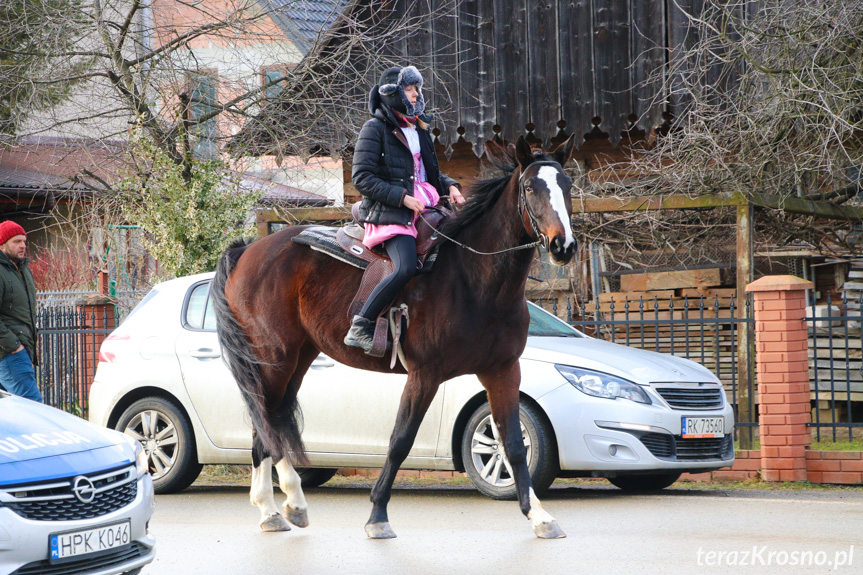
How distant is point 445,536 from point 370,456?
2.00 meters

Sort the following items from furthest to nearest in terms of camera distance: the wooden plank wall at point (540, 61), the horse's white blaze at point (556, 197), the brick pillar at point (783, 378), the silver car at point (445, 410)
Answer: the wooden plank wall at point (540, 61), the brick pillar at point (783, 378), the silver car at point (445, 410), the horse's white blaze at point (556, 197)

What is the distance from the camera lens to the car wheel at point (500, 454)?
27.8 ft

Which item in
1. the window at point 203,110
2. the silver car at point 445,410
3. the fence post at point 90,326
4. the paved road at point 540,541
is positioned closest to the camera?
the paved road at point 540,541

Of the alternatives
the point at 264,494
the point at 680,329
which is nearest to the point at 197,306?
the point at 264,494

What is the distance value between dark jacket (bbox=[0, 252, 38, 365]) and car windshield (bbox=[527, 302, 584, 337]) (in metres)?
4.61

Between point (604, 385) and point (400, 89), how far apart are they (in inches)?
111

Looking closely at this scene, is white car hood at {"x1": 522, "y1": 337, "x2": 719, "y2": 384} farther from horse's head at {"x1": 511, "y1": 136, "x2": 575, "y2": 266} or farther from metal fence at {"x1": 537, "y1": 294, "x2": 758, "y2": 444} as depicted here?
metal fence at {"x1": 537, "y1": 294, "x2": 758, "y2": 444}

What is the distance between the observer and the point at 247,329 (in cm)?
809

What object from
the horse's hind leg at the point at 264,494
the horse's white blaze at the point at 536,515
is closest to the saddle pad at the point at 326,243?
the horse's hind leg at the point at 264,494

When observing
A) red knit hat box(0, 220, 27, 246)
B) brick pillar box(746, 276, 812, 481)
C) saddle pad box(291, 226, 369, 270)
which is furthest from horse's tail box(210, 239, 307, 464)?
brick pillar box(746, 276, 812, 481)

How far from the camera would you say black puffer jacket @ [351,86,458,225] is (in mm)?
7305

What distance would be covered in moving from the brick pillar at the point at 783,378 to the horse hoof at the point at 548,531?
3.81 metres

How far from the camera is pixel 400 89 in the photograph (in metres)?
7.40

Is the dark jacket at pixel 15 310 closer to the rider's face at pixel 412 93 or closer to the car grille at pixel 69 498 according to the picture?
the rider's face at pixel 412 93
